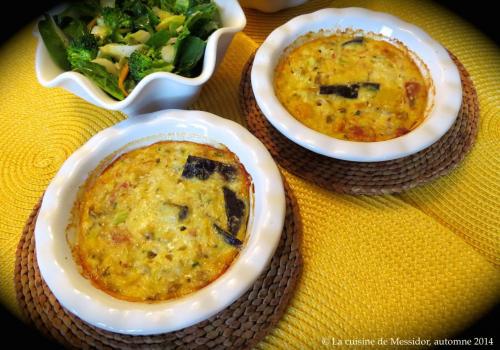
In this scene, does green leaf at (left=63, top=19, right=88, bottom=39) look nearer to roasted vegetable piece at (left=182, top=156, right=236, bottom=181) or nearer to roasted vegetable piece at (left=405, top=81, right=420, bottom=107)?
roasted vegetable piece at (left=182, top=156, right=236, bottom=181)

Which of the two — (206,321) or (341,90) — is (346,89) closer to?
(341,90)

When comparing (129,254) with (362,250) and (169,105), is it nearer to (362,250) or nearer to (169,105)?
(169,105)

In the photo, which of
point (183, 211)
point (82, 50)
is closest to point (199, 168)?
point (183, 211)

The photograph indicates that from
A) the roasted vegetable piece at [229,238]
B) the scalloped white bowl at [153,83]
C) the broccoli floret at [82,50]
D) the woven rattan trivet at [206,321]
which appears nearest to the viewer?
the woven rattan trivet at [206,321]

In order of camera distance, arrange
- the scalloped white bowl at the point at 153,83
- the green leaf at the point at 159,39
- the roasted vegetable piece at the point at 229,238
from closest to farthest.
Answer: the roasted vegetable piece at the point at 229,238
the scalloped white bowl at the point at 153,83
the green leaf at the point at 159,39

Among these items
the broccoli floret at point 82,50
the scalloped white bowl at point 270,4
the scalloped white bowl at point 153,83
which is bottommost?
the scalloped white bowl at point 270,4

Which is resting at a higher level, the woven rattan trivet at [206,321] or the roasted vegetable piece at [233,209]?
the roasted vegetable piece at [233,209]

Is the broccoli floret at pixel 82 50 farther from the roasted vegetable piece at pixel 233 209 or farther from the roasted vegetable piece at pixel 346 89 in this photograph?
the roasted vegetable piece at pixel 346 89

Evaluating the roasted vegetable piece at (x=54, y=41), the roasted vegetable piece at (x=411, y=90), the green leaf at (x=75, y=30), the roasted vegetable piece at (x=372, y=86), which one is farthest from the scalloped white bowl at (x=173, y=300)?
the roasted vegetable piece at (x=411, y=90)
